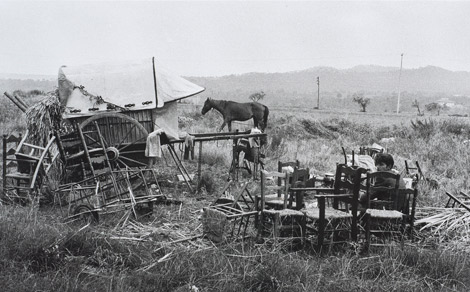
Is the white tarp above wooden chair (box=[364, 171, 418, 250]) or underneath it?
above

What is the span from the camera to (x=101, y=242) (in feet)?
17.2

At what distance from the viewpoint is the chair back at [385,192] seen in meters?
5.92

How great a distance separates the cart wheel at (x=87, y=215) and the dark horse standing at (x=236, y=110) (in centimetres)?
1076

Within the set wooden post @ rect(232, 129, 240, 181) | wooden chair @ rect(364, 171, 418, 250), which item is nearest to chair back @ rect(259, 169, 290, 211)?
wooden chair @ rect(364, 171, 418, 250)

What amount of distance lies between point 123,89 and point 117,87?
0.45ft

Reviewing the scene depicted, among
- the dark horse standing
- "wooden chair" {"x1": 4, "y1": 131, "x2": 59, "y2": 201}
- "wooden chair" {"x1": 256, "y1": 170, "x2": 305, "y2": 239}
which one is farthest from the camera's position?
the dark horse standing

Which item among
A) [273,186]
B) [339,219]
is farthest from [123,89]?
[339,219]

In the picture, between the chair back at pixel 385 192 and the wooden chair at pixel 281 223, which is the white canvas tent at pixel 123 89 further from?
the chair back at pixel 385 192

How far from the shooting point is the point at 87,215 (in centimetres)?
645

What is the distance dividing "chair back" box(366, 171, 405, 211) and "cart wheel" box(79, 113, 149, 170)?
15.9ft

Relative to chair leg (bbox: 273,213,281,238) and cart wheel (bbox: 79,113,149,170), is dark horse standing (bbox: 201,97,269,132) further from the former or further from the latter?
chair leg (bbox: 273,213,281,238)

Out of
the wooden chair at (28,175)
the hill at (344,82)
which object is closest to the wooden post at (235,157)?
the wooden chair at (28,175)

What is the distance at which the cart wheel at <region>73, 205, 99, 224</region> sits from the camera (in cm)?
637

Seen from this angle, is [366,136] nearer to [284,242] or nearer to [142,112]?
[142,112]
